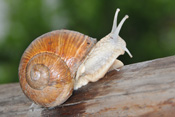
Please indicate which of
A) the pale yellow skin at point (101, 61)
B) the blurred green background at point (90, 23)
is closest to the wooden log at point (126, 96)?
the pale yellow skin at point (101, 61)

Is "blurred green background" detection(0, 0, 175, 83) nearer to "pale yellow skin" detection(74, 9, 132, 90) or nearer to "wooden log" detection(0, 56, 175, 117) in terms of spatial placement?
"pale yellow skin" detection(74, 9, 132, 90)

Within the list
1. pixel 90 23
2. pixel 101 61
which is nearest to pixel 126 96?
pixel 101 61

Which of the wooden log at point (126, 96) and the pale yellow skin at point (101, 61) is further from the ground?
the pale yellow skin at point (101, 61)

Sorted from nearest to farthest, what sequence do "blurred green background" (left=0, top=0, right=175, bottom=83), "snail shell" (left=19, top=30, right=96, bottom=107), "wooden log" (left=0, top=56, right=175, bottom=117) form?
"wooden log" (left=0, top=56, right=175, bottom=117), "snail shell" (left=19, top=30, right=96, bottom=107), "blurred green background" (left=0, top=0, right=175, bottom=83)

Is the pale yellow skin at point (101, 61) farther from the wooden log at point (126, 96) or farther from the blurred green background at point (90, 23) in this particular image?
the blurred green background at point (90, 23)

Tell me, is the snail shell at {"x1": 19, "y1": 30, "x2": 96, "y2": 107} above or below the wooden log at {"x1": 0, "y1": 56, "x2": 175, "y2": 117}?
above

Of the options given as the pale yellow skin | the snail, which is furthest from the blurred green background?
the snail
